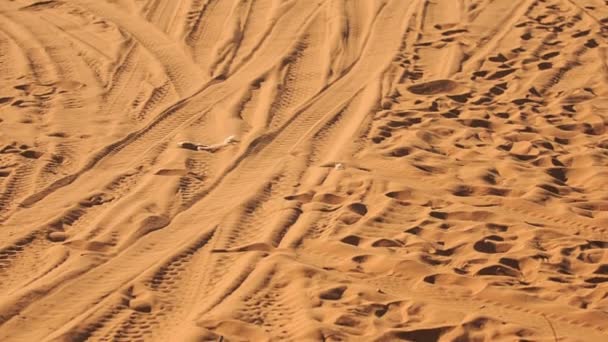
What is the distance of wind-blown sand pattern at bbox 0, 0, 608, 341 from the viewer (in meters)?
4.78

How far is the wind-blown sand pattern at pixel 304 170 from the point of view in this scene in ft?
15.7

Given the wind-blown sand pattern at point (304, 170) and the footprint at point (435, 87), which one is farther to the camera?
the footprint at point (435, 87)

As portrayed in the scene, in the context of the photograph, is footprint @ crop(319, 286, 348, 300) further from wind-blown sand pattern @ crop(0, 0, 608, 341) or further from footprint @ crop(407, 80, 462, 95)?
footprint @ crop(407, 80, 462, 95)

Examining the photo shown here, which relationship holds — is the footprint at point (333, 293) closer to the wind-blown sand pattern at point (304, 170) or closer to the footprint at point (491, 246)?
the wind-blown sand pattern at point (304, 170)

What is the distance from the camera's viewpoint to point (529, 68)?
308 inches

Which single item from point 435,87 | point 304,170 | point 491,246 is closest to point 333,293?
point 491,246

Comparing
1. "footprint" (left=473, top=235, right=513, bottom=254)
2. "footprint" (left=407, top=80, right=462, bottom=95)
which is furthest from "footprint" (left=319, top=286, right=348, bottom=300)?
"footprint" (left=407, top=80, right=462, bottom=95)

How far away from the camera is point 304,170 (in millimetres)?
6188

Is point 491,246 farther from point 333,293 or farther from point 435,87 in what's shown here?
point 435,87

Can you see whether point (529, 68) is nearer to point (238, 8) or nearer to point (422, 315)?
point (238, 8)

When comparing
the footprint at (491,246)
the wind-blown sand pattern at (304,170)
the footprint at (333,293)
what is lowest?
the footprint at (491,246)

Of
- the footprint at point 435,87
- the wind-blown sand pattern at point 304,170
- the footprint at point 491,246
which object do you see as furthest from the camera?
the footprint at point 435,87

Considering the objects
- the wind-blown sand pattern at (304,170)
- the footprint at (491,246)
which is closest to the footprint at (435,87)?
the wind-blown sand pattern at (304,170)

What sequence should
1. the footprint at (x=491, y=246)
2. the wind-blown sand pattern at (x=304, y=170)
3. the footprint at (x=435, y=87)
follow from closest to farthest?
the wind-blown sand pattern at (x=304, y=170)
the footprint at (x=491, y=246)
the footprint at (x=435, y=87)
